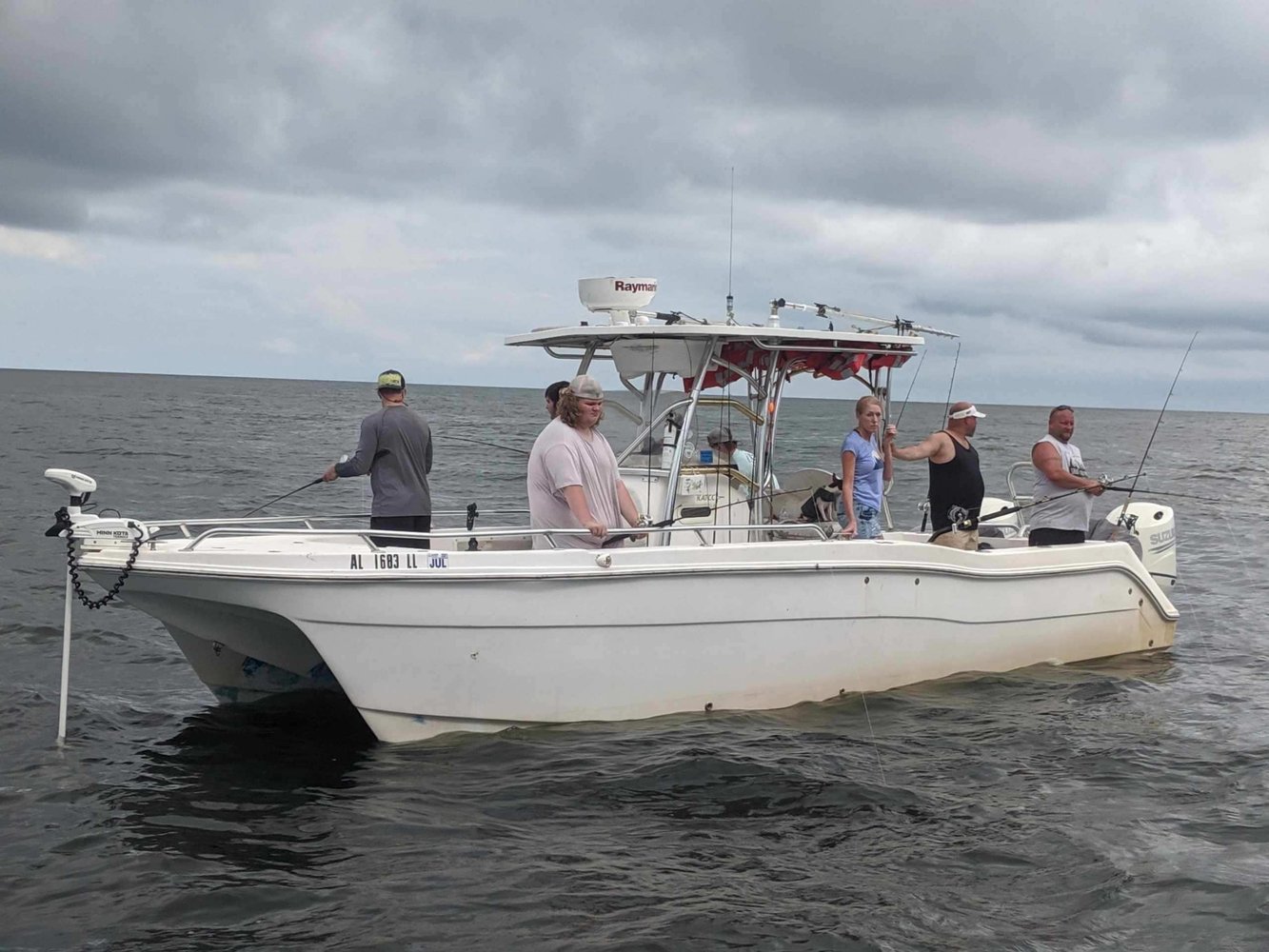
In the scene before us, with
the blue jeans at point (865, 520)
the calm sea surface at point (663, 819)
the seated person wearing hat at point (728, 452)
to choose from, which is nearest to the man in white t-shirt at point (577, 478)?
the calm sea surface at point (663, 819)

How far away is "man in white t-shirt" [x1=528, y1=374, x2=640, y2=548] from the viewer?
718 cm

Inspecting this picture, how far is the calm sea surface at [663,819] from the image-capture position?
208 inches

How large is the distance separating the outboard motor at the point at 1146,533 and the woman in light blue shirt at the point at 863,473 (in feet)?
9.60

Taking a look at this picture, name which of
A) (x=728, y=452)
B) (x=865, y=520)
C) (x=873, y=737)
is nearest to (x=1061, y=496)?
(x=865, y=520)

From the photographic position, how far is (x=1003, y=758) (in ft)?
25.1

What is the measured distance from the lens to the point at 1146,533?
10844 millimetres

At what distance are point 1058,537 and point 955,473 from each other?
1213 millimetres

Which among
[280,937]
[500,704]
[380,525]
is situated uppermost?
[380,525]

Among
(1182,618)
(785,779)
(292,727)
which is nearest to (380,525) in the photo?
(292,727)

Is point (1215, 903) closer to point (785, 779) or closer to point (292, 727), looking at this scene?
point (785, 779)

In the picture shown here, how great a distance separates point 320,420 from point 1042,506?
57.9 m

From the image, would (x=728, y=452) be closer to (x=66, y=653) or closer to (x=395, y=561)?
(x=395, y=561)

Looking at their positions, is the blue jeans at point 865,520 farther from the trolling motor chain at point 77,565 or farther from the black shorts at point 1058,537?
the trolling motor chain at point 77,565

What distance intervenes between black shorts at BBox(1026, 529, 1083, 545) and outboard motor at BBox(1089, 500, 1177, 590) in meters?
1.04
